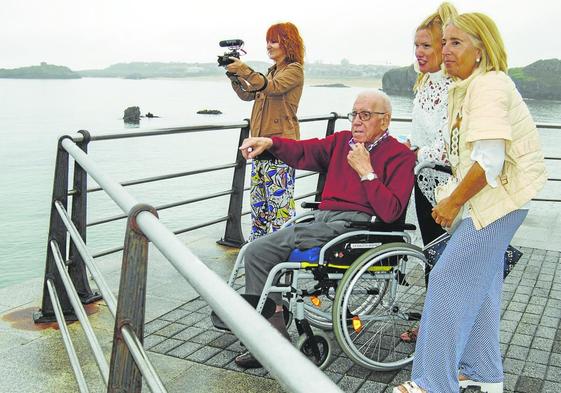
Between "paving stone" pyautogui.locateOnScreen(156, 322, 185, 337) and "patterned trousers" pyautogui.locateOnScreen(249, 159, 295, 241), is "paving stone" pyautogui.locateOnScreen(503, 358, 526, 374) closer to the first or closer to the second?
"paving stone" pyautogui.locateOnScreen(156, 322, 185, 337)

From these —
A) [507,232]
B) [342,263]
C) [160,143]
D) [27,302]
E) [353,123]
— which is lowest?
[160,143]

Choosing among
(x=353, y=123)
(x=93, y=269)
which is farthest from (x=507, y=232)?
(x=93, y=269)

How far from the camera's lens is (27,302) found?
164 inches

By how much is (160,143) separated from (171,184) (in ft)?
56.4

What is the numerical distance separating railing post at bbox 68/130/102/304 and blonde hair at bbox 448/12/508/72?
2311mm

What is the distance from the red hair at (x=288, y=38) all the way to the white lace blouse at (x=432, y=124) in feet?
4.12

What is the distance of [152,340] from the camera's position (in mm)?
3590

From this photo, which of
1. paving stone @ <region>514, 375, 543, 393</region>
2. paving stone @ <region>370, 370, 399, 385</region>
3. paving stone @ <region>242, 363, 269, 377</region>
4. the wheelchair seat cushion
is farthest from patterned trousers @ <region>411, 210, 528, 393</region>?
paving stone @ <region>242, 363, 269, 377</region>

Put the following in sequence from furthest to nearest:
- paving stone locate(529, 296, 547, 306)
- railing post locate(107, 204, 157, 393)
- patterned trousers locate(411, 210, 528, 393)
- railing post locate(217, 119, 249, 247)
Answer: railing post locate(217, 119, 249, 247)
paving stone locate(529, 296, 547, 306)
patterned trousers locate(411, 210, 528, 393)
railing post locate(107, 204, 157, 393)

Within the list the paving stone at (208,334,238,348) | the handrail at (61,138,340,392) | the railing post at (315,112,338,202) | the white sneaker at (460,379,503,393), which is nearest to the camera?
the handrail at (61,138,340,392)

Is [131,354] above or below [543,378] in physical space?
above

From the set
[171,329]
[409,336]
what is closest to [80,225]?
[171,329]

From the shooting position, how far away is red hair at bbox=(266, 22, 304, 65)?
14.6 feet

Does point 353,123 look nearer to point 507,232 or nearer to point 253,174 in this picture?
point 507,232
